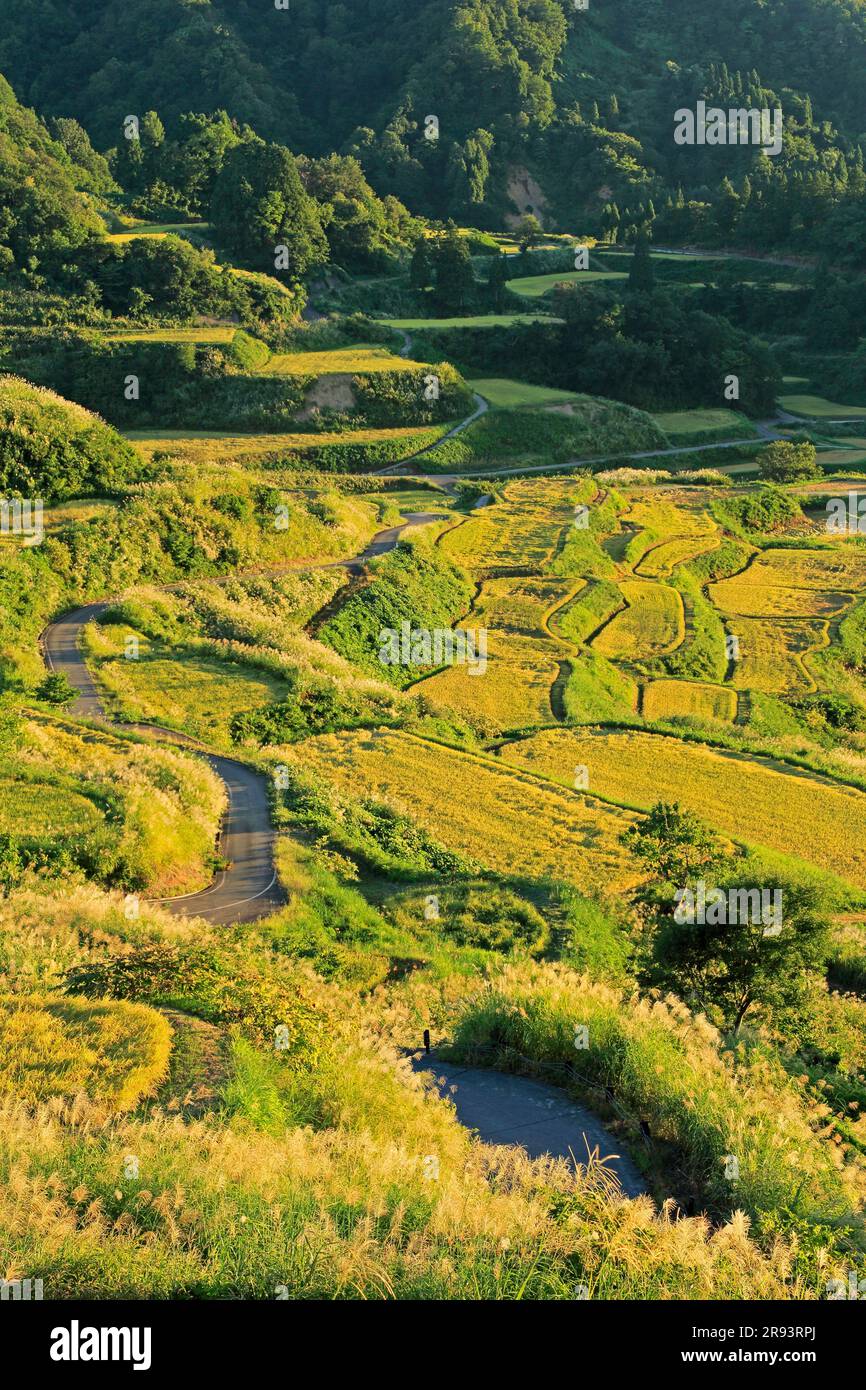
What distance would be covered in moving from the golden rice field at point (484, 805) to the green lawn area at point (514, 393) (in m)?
42.4

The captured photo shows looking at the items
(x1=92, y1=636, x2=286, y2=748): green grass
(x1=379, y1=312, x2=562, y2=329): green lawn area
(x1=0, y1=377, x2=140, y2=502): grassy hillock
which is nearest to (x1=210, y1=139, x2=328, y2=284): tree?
(x1=379, y1=312, x2=562, y2=329): green lawn area

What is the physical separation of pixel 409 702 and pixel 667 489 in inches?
1289

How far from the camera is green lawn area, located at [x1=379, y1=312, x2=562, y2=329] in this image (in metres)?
72.5

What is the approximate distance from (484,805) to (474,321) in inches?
2337

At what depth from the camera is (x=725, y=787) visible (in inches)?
953

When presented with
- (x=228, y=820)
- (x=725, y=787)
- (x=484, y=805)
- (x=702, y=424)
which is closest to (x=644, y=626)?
(x=725, y=787)

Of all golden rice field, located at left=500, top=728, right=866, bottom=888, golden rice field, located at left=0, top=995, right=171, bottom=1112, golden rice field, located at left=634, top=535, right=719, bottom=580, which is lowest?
golden rice field, located at left=500, top=728, right=866, bottom=888

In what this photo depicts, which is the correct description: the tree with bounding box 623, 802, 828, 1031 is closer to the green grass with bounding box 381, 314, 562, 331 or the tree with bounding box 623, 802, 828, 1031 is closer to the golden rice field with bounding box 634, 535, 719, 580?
the golden rice field with bounding box 634, 535, 719, 580

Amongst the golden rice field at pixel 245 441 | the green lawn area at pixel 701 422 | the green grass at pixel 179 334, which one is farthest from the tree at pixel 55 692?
the green lawn area at pixel 701 422

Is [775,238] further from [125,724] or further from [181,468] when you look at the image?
[125,724]

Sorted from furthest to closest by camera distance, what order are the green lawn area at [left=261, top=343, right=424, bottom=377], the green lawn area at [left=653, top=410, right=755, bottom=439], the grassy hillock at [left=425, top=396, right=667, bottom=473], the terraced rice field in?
the green lawn area at [left=653, top=410, right=755, bottom=439] → the green lawn area at [left=261, top=343, right=424, bottom=377] → the grassy hillock at [left=425, top=396, right=667, bottom=473] → the terraced rice field

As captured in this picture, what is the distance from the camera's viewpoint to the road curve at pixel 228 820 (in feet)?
Result: 50.7

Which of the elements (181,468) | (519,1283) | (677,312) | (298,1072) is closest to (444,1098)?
(298,1072)

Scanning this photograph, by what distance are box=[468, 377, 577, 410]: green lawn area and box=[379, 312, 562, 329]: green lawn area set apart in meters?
4.50
